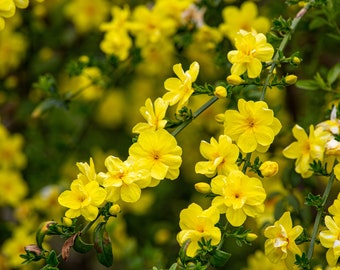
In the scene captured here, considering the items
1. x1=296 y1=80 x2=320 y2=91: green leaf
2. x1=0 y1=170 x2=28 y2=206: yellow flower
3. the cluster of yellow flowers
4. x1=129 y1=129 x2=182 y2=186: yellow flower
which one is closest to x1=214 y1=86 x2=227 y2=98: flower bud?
x1=129 y1=129 x2=182 y2=186: yellow flower

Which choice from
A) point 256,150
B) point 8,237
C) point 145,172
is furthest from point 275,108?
point 8,237

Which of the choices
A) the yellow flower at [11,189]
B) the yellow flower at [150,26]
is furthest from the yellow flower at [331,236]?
the yellow flower at [11,189]

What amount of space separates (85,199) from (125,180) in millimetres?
70

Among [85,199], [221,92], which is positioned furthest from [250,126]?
[85,199]

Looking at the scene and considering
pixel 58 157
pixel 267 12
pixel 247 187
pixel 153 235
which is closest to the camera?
pixel 247 187

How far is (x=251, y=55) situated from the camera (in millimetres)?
1149

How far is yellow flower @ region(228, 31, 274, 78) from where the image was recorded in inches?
45.3

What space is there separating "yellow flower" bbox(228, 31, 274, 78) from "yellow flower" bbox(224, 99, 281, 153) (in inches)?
2.3

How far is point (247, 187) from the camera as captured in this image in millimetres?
1084

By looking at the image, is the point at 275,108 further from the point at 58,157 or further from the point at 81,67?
the point at 58,157

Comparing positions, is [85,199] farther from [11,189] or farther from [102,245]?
[11,189]

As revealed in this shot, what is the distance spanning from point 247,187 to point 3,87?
129cm

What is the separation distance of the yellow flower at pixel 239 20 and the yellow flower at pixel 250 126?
55 centimetres

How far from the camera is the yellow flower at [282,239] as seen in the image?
112 cm
